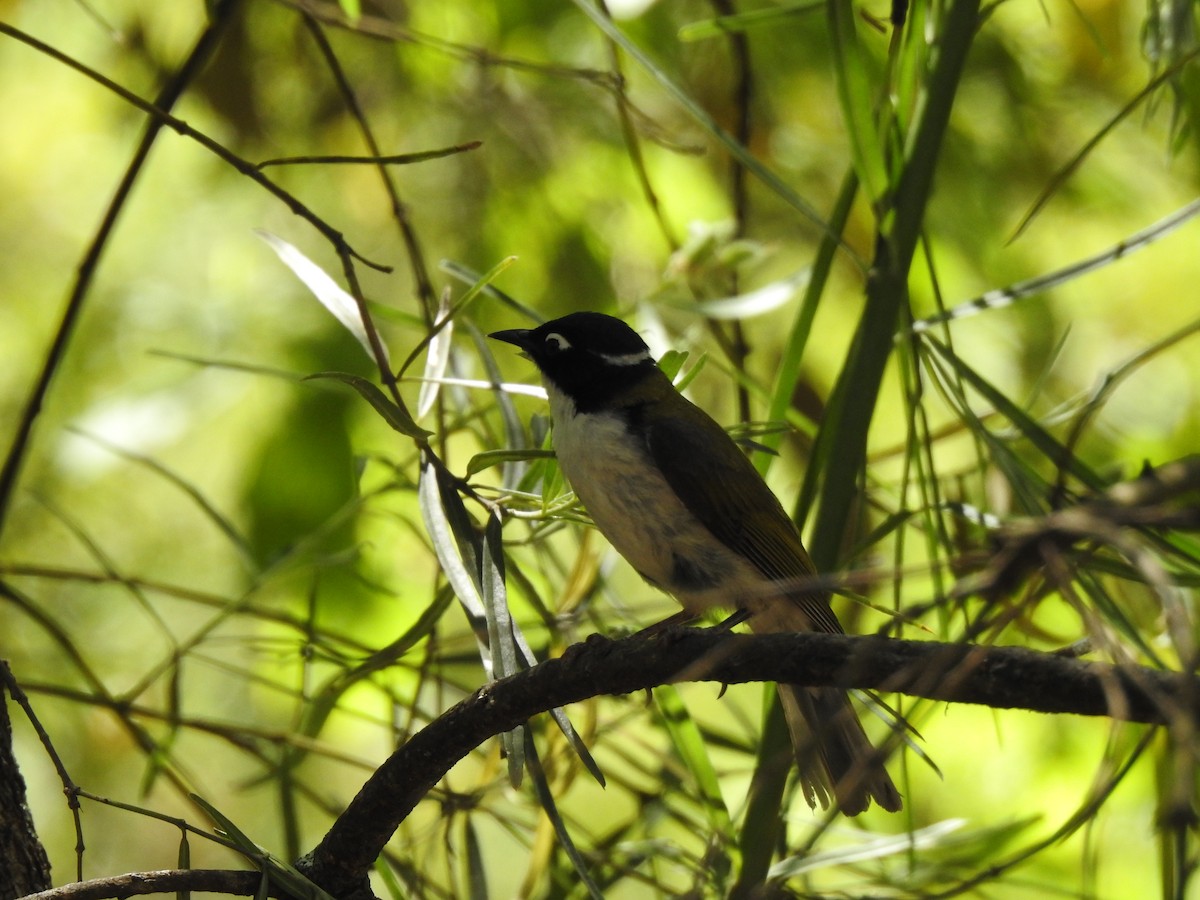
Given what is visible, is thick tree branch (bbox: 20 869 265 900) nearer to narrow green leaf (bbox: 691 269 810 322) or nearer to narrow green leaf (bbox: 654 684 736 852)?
narrow green leaf (bbox: 654 684 736 852)

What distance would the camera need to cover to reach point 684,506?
271 centimetres

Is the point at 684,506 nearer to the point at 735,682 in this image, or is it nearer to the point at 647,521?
the point at 647,521

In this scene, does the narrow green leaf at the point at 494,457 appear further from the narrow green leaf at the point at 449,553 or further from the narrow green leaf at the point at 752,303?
the narrow green leaf at the point at 752,303

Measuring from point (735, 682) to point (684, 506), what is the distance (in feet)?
3.97

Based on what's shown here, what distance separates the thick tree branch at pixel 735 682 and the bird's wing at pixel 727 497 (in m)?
0.78

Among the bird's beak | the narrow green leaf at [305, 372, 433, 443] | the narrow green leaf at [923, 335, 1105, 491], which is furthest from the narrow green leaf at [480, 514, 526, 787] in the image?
the bird's beak

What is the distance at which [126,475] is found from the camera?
4.25m

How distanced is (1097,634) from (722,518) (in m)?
1.77

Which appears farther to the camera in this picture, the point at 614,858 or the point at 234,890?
the point at 614,858

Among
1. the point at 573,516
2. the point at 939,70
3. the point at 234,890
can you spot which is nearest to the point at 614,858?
the point at 573,516

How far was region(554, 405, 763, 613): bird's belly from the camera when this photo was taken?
2.62 metres

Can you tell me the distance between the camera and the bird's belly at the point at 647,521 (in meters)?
2.62

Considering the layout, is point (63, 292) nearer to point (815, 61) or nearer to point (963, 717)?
point (815, 61)

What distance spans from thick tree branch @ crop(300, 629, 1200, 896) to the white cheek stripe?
1113 mm
